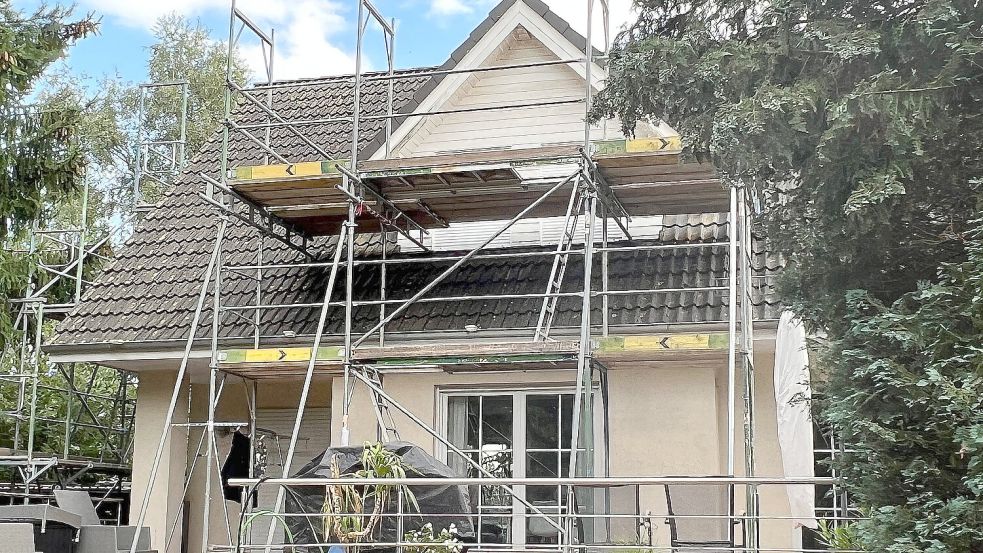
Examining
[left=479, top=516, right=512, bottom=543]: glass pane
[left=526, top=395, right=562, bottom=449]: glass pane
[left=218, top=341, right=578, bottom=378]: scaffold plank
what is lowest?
[left=479, top=516, right=512, bottom=543]: glass pane

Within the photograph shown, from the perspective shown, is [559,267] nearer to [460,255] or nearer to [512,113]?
[460,255]

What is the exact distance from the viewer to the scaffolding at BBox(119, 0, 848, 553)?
998cm

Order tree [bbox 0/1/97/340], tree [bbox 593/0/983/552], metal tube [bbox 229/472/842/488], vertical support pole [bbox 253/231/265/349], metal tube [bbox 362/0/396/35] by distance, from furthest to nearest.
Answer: tree [bbox 0/1/97/340] → metal tube [bbox 362/0/396/35] → vertical support pole [bbox 253/231/265/349] → metal tube [bbox 229/472/842/488] → tree [bbox 593/0/983/552]

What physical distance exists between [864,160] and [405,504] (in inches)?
187

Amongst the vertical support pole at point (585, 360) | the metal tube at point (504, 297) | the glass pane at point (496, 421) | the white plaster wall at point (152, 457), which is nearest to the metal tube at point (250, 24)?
the metal tube at point (504, 297)

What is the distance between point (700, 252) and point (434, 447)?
3.48 meters

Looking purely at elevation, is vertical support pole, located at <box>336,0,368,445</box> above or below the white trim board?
below

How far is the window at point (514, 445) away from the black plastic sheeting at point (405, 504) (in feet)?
6.42

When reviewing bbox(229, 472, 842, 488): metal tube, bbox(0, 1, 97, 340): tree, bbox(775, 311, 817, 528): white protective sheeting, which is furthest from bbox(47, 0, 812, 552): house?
bbox(229, 472, 842, 488): metal tube

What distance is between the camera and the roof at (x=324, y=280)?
1116cm

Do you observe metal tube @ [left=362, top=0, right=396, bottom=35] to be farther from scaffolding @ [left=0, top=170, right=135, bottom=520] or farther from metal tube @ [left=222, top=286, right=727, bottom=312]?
scaffolding @ [left=0, top=170, right=135, bottom=520]

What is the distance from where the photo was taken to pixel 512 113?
1267 cm

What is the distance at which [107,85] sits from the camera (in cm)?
3206

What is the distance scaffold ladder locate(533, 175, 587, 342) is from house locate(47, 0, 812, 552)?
100mm
